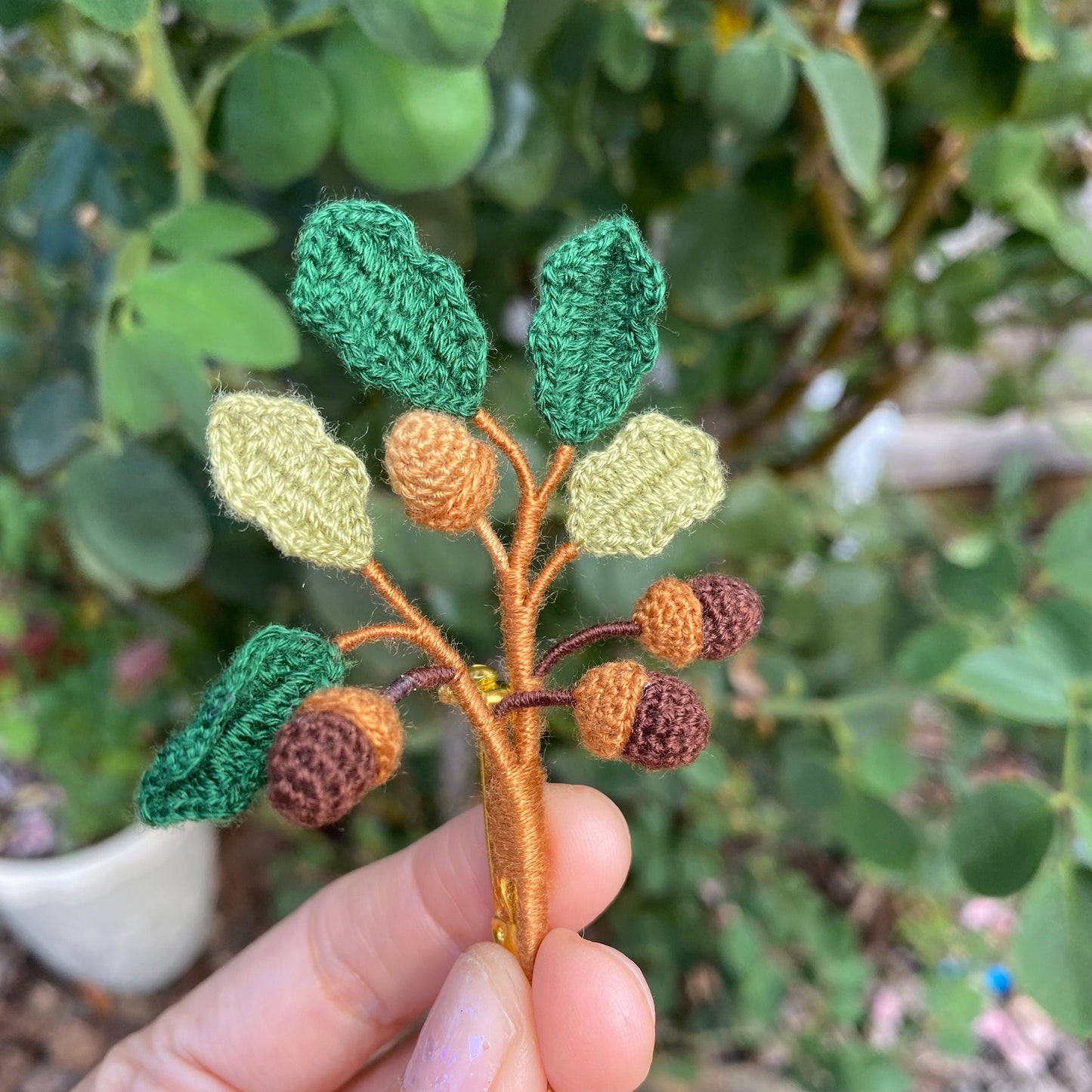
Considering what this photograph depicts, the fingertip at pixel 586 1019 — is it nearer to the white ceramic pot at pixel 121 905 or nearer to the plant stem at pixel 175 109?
the plant stem at pixel 175 109

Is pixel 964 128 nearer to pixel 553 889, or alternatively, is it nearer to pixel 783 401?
pixel 783 401

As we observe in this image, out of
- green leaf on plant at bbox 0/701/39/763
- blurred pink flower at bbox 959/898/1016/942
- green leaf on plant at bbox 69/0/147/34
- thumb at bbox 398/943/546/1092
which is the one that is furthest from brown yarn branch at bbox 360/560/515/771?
blurred pink flower at bbox 959/898/1016/942

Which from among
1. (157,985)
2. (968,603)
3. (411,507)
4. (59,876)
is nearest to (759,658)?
(968,603)

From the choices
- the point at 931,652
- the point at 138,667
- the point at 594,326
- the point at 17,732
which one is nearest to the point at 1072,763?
the point at 931,652

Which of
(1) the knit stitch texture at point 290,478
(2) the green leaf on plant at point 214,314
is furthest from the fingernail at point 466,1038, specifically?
(2) the green leaf on plant at point 214,314

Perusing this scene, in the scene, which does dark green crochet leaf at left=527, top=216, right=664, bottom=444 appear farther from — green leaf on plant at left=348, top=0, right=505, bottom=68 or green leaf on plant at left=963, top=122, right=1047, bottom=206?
green leaf on plant at left=963, top=122, right=1047, bottom=206
